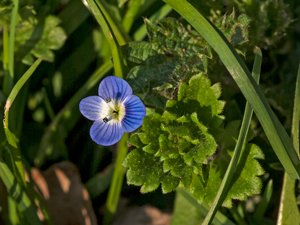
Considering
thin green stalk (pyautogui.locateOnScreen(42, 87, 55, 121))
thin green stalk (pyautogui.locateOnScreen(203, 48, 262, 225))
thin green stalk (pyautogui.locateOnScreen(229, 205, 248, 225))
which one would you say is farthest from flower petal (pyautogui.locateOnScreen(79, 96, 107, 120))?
thin green stalk (pyautogui.locateOnScreen(229, 205, 248, 225))

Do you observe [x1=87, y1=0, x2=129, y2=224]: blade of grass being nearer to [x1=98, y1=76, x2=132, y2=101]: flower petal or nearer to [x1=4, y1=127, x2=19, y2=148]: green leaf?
[x1=98, y1=76, x2=132, y2=101]: flower petal

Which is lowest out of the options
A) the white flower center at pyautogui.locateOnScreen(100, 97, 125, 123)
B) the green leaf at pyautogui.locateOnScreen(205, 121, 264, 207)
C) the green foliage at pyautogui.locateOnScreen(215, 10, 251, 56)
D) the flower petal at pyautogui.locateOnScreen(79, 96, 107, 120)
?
the green leaf at pyautogui.locateOnScreen(205, 121, 264, 207)

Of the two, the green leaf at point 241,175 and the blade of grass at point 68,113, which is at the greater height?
the blade of grass at point 68,113

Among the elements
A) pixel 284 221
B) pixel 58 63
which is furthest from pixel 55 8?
pixel 284 221

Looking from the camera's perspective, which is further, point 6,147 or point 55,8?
point 55,8

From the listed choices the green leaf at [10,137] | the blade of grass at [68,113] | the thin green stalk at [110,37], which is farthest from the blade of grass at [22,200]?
the thin green stalk at [110,37]

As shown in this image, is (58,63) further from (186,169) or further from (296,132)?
(296,132)

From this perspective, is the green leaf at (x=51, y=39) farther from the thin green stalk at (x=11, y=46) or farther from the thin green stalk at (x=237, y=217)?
the thin green stalk at (x=237, y=217)
